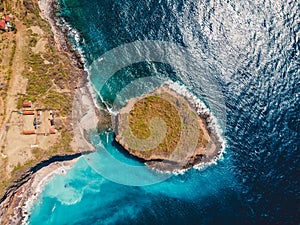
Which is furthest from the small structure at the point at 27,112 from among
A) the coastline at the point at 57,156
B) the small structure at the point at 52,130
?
the coastline at the point at 57,156

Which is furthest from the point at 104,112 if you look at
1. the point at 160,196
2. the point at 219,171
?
the point at 219,171

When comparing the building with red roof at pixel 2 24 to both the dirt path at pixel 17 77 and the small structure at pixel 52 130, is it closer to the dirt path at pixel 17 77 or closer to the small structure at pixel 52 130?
the dirt path at pixel 17 77

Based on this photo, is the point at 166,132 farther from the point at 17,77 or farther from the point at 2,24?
the point at 2,24

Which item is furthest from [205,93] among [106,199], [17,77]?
[17,77]

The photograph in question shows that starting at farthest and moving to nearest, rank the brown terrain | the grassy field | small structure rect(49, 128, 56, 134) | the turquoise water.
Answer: the turquoise water
the grassy field
small structure rect(49, 128, 56, 134)
the brown terrain

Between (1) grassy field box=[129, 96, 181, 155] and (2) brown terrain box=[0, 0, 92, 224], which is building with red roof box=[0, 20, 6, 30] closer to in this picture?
(2) brown terrain box=[0, 0, 92, 224]

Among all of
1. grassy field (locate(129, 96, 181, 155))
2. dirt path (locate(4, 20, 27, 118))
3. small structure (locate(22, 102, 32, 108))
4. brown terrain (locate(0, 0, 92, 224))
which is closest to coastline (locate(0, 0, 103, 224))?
brown terrain (locate(0, 0, 92, 224))
